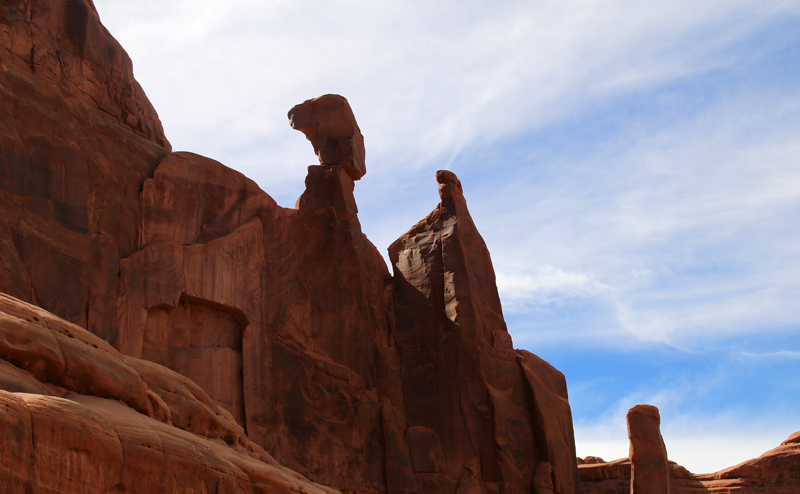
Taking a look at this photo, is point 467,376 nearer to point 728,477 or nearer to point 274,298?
point 274,298

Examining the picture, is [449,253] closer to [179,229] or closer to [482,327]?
[482,327]

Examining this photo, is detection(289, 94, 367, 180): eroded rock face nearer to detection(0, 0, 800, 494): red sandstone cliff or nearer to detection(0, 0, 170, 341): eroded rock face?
detection(0, 0, 800, 494): red sandstone cliff

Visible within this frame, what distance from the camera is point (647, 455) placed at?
30.1 meters

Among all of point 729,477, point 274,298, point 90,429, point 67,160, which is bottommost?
point 729,477

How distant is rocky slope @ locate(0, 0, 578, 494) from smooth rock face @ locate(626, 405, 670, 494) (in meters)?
2.57

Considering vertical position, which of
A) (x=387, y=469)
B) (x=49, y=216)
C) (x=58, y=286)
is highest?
(x=49, y=216)

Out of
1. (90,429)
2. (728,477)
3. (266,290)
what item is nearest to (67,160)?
(266,290)

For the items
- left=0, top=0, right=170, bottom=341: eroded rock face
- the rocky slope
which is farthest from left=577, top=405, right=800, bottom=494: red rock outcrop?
left=0, top=0, right=170, bottom=341: eroded rock face

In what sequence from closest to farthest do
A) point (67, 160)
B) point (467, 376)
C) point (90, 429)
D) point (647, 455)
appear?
1. point (90, 429)
2. point (67, 160)
3. point (647, 455)
4. point (467, 376)

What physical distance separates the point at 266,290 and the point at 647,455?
14.6 m

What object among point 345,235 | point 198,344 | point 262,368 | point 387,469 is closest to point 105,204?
point 198,344

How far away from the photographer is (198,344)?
87.9 ft

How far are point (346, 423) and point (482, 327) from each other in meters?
6.97

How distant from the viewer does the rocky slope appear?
23.6 meters
